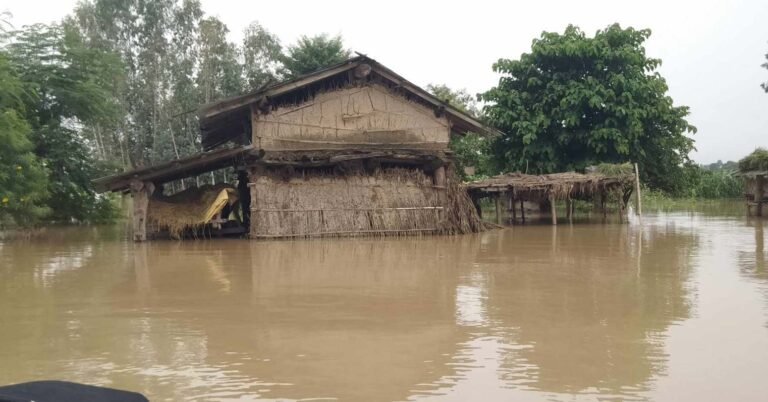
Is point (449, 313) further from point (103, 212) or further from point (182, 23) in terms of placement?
point (182, 23)

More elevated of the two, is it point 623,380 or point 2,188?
point 2,188

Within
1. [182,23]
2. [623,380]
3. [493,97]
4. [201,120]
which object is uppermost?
[182,23]

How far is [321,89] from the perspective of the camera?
15.8m

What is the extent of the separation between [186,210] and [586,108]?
13491mm

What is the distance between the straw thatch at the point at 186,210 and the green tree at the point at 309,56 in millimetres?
13124

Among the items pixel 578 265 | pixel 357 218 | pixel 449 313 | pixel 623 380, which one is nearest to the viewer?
pixel 623 380

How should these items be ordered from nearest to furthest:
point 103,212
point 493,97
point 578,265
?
point 578,265, point 103,212, point 493,97

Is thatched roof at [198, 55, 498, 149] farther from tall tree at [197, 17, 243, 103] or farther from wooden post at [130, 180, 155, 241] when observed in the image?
tall tree at [197, 17, 243, 103]

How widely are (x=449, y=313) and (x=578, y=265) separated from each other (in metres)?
4.00

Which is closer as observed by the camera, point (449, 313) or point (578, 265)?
point (449, 313)

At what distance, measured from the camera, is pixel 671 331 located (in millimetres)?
5441

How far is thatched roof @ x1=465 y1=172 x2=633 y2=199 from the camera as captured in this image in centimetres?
1820

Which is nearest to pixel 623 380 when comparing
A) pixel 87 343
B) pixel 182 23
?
pixel 87 343

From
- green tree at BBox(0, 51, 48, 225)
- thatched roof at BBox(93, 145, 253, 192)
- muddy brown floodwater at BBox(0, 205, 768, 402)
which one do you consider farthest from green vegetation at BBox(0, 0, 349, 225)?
muddy brown floodwater at BBox(0, 205, 768, 402)
